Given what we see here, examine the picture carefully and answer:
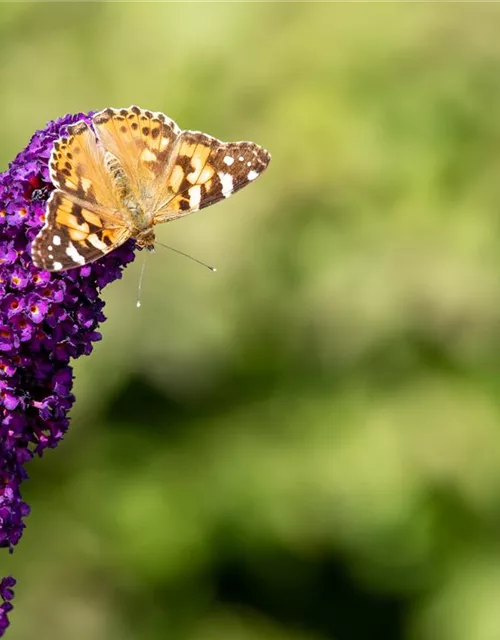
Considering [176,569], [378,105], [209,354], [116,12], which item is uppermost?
[116,12]

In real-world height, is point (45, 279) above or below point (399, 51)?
below

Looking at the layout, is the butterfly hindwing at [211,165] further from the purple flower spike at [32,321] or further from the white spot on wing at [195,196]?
the purple flower spike at [32,321]

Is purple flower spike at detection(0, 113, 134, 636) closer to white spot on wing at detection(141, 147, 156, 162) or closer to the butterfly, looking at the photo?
the butterfly

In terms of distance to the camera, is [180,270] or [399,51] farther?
[399,51]

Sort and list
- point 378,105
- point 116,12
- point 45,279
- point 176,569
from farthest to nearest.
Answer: point 116,12 → point 378,105 → point 176,569 → point 45,279

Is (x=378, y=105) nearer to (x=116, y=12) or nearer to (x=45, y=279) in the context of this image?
(x=116, y=12)

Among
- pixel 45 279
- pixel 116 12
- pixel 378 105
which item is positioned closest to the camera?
pixel 45 279

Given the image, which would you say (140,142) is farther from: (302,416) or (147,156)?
(302,416)

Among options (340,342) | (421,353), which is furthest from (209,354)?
(421,353)
